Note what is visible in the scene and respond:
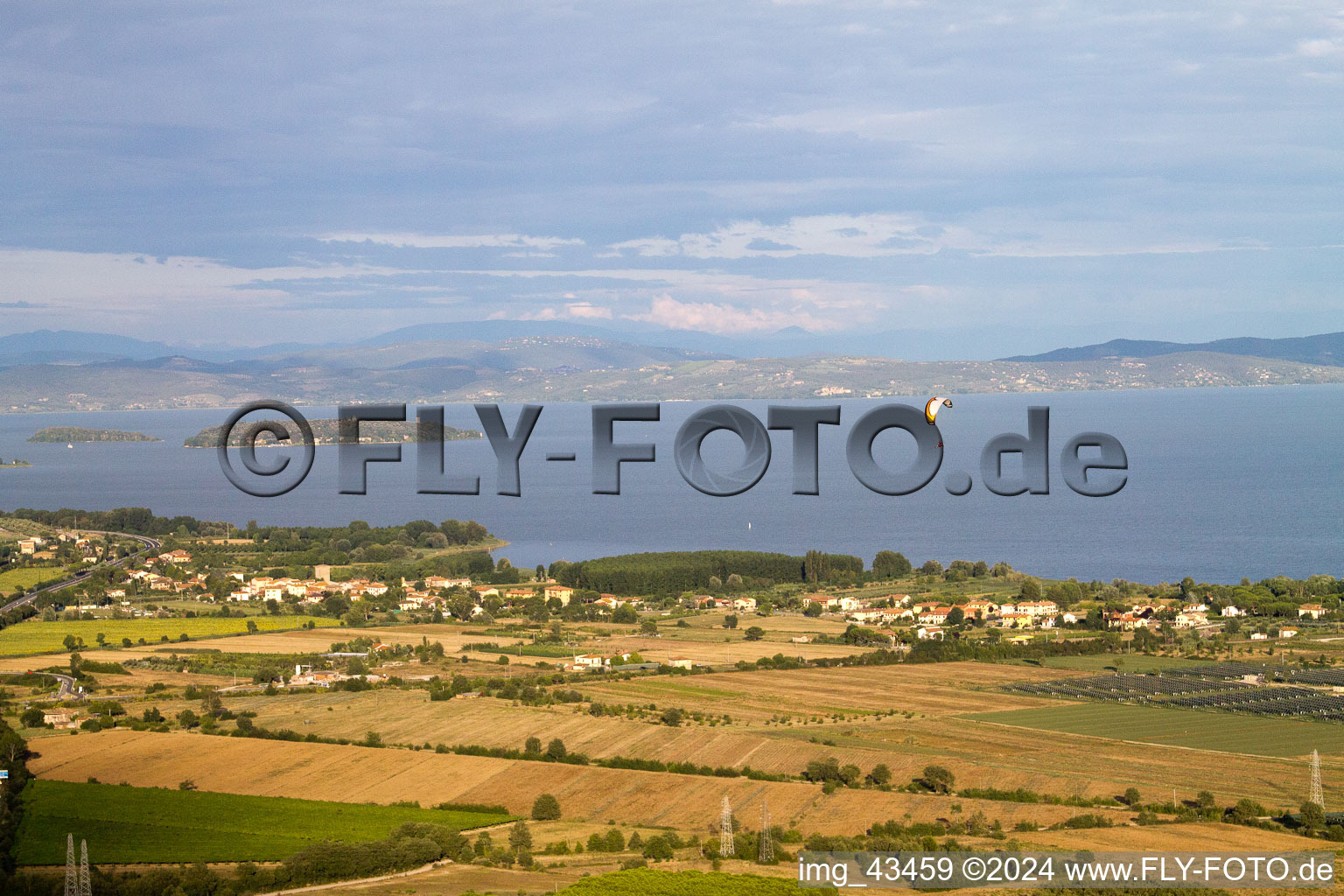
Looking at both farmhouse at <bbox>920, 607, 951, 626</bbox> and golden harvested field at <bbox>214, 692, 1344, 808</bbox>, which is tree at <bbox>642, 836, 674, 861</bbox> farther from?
farmhouse at <bbox>920, 607, 951, 626</bbox>

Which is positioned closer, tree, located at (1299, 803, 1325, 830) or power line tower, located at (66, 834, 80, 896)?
power line tower, located at (66, 834, 80, 896)

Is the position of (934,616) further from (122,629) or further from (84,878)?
(84,878)

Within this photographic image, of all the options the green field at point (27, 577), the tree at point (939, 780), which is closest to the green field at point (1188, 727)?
the tree at point (939, 780)

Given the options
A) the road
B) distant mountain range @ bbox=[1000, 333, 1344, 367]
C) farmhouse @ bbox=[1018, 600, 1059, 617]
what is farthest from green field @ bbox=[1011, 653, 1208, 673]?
distant mountain range @ bbox=[1000, 333, 1344, 367]

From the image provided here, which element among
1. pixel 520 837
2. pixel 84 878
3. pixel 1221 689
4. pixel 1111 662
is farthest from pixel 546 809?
pixel 1111 662

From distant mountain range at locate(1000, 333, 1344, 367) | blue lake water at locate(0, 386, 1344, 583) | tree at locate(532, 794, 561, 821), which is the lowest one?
tree at locate(532, 794, 561, 821)

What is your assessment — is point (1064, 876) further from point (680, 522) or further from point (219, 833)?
point (680, 522)

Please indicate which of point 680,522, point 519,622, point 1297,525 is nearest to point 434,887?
point 519,622
